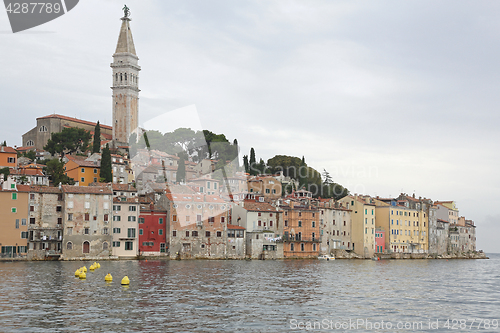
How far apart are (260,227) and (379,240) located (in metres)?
29.1

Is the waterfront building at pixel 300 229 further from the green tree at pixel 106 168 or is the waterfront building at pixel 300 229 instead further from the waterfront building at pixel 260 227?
the green tree at pixel 106 168

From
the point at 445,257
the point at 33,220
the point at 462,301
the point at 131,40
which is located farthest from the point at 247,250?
the point at 131,40

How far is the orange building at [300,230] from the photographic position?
82562 mm

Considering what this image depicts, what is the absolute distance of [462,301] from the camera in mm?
33812

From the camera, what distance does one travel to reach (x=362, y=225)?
94.3 metres

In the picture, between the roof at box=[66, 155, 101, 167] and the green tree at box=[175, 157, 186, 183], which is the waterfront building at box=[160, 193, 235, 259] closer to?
the green tree at box=[175, 157, 186, 183]

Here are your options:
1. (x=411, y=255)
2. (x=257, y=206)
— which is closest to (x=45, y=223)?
(x=257, y=206)

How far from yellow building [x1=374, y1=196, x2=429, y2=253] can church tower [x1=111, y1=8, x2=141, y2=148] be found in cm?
5839

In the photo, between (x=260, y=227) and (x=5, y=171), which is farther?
(x=260, y=227)

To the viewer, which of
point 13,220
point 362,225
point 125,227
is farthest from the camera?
point 362,225

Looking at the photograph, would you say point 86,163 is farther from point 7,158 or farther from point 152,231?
point 152,231

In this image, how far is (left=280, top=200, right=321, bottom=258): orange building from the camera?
82.6 meters

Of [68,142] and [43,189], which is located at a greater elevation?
[68,142]

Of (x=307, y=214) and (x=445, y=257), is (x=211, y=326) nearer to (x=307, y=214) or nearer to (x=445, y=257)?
(x=307, y=214)
